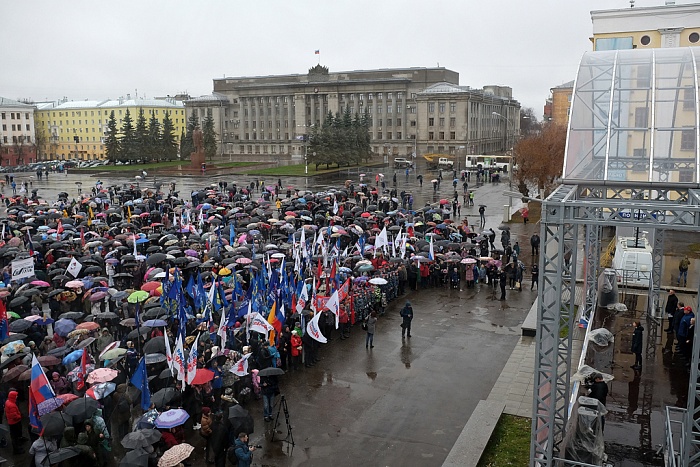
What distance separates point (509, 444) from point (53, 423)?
26.9 ft

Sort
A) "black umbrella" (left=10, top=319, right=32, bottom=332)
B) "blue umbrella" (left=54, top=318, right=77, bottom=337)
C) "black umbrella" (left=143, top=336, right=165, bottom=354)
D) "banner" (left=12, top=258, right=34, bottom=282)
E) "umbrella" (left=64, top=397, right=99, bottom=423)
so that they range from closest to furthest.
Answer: "umbrella" (left=64, top=397, right=99, bottom=423) → "black umbrella" (left=143, top=336, right=165, bottom=354) → "blue umbrella" (left=54, top=318, right=77, bottom=337) → "black umbrella" (left=10, top=319, right=32, bottom=332) → "banner" (left=12, top=258, right=34, bottom=282)

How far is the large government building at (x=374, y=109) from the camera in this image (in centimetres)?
9794

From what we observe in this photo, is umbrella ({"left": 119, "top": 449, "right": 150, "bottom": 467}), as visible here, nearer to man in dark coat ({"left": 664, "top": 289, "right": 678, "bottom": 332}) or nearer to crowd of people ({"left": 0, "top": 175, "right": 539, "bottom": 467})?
crowd of people ({"left": 0, "top": 175, "right": 539, "bottom": 467})

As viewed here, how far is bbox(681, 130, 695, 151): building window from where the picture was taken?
1091cm

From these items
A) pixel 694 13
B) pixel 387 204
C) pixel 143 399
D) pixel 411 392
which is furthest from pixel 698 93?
pixel 694 13

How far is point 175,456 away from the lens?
31.3ft

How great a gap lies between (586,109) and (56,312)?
1563cm

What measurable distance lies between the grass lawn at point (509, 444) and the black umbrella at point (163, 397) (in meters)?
5.75

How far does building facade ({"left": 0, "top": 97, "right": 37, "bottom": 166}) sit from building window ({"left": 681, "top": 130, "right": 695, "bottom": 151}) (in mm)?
112556

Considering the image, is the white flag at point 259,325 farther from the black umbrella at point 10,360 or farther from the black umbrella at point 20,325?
the black umbrella at point 20,325

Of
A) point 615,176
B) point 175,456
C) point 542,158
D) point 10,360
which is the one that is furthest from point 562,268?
point 542,158

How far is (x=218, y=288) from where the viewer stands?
17328mm

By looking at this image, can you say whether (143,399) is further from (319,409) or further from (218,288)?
(218,288)

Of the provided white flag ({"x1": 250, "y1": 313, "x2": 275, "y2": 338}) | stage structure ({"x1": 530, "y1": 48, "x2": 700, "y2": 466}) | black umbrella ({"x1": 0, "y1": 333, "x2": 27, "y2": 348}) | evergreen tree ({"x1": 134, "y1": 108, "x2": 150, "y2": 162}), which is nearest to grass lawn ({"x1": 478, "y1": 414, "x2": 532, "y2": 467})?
stage structure ({"x1": 530, "y1": 48, "x2": 700, "y2": 466})
